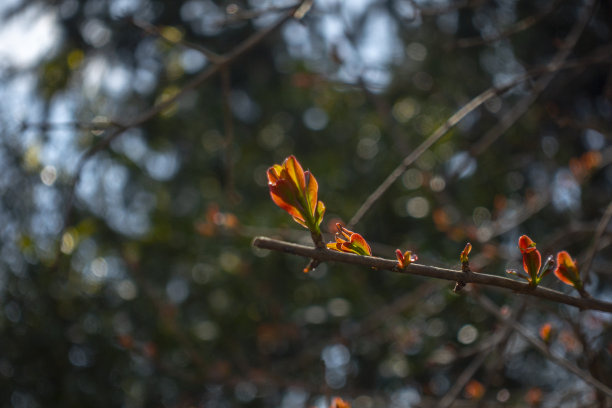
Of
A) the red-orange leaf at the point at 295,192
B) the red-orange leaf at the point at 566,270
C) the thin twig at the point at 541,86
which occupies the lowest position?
the thin twig at the point at 541,86

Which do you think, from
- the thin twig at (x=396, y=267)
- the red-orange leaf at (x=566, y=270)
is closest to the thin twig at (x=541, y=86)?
the red-orange leaf at (x=566, y=270)

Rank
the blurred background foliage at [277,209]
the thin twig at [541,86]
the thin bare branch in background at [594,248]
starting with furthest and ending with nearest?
the blurred background foliage at [277,209]
the thin twig at [541,86]
the thin bare branch in background at [594,248]

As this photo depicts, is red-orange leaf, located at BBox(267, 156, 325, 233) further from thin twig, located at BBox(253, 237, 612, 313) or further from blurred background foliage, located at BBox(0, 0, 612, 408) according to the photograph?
blurred background foliage, located at BBox(0, 0, 612, 408)

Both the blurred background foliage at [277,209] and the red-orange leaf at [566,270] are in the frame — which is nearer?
the red-orange leaf at [566,270]

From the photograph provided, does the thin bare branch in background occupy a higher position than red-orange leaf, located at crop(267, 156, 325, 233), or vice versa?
red-orange leaf, located at crop(267, 156, 325, 233)

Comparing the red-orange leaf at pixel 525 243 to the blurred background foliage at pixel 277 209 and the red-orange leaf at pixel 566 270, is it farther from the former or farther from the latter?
the blurred background foliage at pixel 277 209

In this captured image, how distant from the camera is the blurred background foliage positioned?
8.58 feet

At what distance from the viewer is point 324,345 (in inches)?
96.1

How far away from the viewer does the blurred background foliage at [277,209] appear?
8.58 ft

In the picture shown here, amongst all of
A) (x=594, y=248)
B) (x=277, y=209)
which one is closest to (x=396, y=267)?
(x=594, y=248)

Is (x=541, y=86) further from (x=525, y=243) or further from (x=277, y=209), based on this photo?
(x=277, y=209)

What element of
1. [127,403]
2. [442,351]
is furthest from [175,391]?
[442,351]

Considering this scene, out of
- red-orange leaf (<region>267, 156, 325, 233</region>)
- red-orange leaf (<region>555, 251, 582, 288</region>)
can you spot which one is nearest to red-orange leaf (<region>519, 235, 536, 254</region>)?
red-orange leaf (<region>555, 251, 582, 288</region>)

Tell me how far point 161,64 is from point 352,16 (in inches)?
52.6
